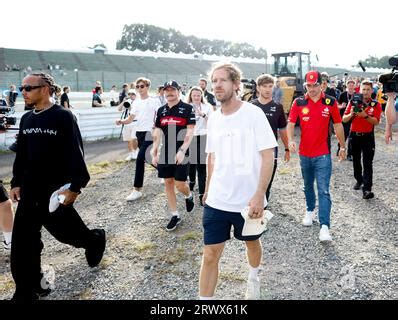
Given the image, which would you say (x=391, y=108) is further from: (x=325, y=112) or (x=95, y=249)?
(x=95, y=249)

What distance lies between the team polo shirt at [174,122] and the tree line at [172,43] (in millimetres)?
100597

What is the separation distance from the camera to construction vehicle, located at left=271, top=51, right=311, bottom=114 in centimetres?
1622

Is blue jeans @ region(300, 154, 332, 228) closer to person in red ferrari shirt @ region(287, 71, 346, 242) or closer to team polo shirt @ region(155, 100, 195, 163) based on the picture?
person in red ferrari shirt @ region(287, 71, 346, 242)

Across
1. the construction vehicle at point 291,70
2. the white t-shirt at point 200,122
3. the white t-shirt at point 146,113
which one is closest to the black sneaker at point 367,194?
the white t-shirt at point 200,122

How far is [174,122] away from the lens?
5.30m

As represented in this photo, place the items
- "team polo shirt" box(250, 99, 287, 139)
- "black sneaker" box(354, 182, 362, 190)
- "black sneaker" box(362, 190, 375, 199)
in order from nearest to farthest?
"team polo shirt" box(250, 99, 287, 139), "black sneaker" box(362, 190, 375, 199), "black sneaker" box(354, 182, 362, 190)

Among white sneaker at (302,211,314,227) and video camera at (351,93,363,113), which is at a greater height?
video camera at (351,93,363,113)

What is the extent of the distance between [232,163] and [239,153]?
0.10m

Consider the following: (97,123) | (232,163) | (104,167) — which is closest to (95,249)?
(232,163)

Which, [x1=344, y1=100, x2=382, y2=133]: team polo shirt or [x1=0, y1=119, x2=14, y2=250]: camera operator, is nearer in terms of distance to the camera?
[x1=0, y1=119, x2=14, y2=250]: camera operator

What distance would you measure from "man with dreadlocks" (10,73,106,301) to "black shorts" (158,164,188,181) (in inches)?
72.5

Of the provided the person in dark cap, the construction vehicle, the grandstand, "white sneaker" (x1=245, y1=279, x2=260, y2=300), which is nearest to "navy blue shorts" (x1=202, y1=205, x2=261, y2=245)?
"white sneaker" (x1=245, y1=279, x2=260, y2=300)
